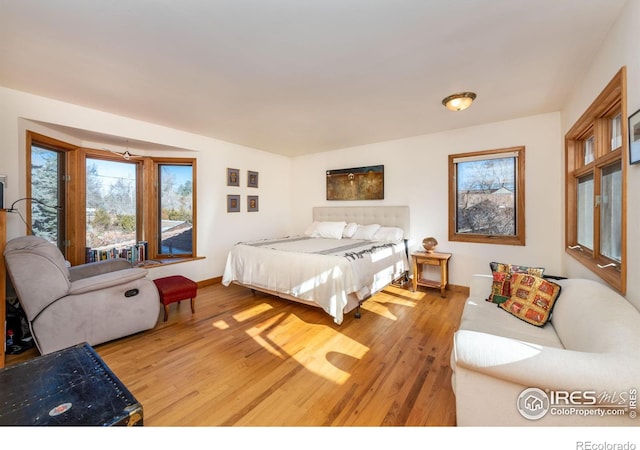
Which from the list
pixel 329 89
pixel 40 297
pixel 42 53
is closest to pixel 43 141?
pixel 42 53

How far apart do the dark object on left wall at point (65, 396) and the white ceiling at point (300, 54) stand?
2.00 m

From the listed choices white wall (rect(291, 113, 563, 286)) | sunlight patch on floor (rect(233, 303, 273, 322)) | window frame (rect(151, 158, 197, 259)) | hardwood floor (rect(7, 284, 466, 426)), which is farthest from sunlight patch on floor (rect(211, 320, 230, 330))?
white wall (rect(291, 113, 563, 286))

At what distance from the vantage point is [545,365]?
3.41 feet

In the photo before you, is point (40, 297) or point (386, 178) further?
point (386, 178)

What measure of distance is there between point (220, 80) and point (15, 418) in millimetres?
2560

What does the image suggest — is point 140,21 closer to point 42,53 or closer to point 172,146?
point 42,53

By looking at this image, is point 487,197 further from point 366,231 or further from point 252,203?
point 252,203

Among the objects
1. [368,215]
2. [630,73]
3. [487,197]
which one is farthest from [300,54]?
[487,197]

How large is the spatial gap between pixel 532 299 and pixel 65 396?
2713 mm

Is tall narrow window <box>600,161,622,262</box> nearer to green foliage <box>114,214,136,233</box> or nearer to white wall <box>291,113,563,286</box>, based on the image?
white wall <box>291,113,563,286</box>

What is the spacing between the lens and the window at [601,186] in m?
1.72

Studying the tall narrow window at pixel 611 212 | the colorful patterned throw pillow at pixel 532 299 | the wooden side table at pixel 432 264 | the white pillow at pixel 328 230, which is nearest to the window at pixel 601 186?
the tall narrow window at pixel 611 212

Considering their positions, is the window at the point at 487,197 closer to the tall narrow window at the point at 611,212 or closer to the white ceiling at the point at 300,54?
the white ceiling at the point at 300,54

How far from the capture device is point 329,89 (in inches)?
104
